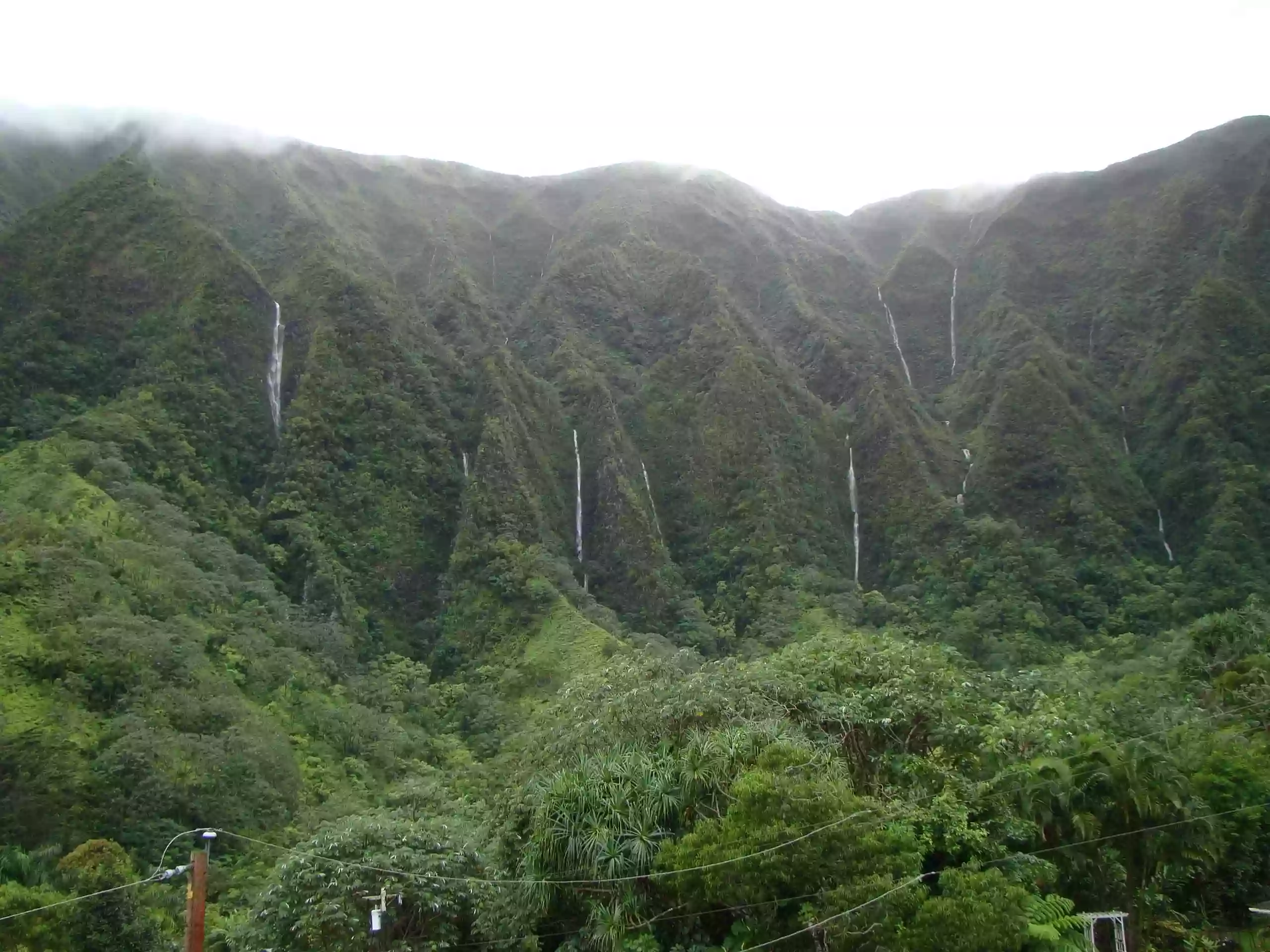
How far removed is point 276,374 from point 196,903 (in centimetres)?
4737

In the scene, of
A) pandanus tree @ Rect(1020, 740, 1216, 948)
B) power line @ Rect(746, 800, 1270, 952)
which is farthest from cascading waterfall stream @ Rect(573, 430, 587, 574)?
pandanus tree @ Rect(1020, 740, 1216, 948)

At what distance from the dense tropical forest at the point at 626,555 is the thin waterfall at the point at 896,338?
29cm

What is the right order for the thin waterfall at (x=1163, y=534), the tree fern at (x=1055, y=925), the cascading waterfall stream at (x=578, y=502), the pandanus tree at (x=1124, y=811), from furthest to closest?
the cascading waterfall stream at (x=578, y=502) → the thin waterfall at (x=1163, y=534) → the pandanus tree at (x=1124, y=811) → the tree fern at (x=1055, y=925)

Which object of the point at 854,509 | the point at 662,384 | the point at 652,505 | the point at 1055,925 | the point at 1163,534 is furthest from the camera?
the point at 662,384

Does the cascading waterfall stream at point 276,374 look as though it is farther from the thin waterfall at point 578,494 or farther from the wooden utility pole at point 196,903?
the wooden utility pole at point 196,903

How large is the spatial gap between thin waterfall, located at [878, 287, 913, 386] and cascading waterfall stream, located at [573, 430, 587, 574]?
26887mm

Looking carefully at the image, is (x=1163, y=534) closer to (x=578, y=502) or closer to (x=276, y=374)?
(x=578, y=502)

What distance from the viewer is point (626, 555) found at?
5625 centimetres

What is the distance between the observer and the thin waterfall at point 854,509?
61094 millimetres

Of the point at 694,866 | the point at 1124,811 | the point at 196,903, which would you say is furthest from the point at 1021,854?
the point at 196,903

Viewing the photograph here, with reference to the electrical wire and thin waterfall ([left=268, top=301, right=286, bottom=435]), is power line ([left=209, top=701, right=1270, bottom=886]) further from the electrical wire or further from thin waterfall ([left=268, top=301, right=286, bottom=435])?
thin waterfall ([left=268, top=301, right=286, bottom=435])

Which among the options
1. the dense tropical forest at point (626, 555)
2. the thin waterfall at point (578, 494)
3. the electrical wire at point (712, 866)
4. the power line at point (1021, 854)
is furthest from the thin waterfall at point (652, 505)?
the power line at point (1021, 854)

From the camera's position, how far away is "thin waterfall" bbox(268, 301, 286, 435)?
55094 mm

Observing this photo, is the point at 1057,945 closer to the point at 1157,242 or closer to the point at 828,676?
the point at 828,676
